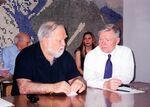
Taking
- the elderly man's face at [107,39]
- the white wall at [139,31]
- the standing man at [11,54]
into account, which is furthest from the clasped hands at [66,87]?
the white wall at [139,31]

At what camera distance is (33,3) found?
A: 144 inches

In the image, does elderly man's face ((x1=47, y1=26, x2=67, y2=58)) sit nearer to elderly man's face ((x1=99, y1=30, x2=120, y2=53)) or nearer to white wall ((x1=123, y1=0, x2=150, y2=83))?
elderly man's face ((x1=99, y1=30, x2=120, y2=53))

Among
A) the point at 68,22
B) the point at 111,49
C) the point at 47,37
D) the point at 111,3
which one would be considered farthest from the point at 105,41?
the point at 111,3

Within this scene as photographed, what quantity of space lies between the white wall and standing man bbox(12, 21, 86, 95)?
235 centimetres

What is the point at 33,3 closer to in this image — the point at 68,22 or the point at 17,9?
the point at 17,9

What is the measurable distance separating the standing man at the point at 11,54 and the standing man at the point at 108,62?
3.33 ft

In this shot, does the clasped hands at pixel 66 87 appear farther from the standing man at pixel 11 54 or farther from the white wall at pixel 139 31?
the white wall at pixel 139 31

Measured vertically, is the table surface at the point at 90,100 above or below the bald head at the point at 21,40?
below

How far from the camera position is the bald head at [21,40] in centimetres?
354

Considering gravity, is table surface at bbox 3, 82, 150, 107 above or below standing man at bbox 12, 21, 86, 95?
below

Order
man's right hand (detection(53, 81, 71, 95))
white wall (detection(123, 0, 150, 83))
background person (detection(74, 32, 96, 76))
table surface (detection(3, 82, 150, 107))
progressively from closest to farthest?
table surface (detection(3, 82, 150, 107)) → man's right hand (detection(53, 81, 71, 95)) → background person (detection(74, 32, 96, 76)) → white wall (detection(123, 0, 150, 83))

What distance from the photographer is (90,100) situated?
208 cm

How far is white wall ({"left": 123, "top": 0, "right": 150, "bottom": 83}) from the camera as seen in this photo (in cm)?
470

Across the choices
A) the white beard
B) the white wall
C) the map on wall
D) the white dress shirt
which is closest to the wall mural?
the map on wall
